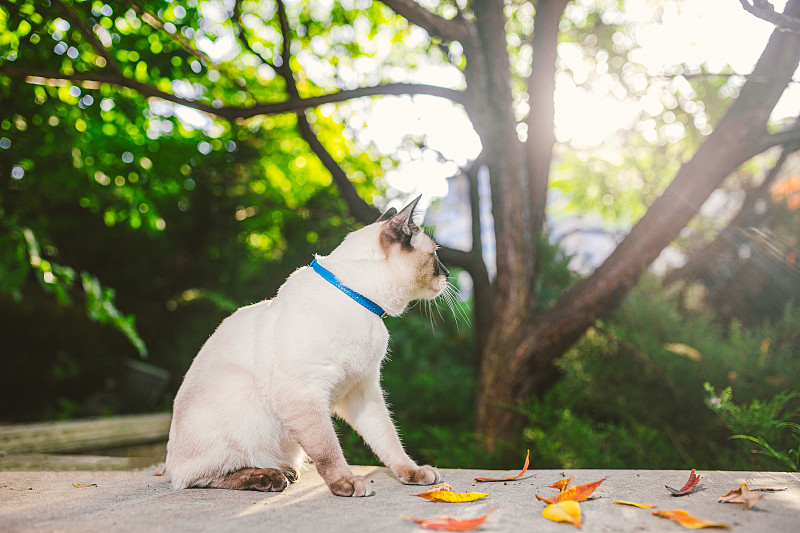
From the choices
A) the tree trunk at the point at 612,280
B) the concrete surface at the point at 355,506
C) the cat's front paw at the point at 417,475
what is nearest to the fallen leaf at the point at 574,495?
the concrete surface at the point at 355,506

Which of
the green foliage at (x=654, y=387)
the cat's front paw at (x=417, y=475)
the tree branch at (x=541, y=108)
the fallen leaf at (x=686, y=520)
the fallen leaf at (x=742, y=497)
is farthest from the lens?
the tree branch at (x=541, y=108)

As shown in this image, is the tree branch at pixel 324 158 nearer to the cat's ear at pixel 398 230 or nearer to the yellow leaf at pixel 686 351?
the cat's ear at pixel 398 230

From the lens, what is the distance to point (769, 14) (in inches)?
84.4

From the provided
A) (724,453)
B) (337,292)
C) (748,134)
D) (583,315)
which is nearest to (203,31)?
(337,292)

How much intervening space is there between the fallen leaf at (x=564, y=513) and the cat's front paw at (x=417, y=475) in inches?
27.5

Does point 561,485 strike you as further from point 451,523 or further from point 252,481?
point 252,481

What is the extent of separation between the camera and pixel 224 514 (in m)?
1.66

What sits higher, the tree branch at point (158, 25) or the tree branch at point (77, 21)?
the tree branch at point (158, 25)

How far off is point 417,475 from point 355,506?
49 centimetres

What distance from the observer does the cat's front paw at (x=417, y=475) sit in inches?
86.2

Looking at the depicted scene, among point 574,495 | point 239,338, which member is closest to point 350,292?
point 239,338

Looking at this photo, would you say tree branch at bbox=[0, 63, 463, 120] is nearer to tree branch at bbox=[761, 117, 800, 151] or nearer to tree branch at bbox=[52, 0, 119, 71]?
tree branch at bbox=[52, 0, 119, 71]

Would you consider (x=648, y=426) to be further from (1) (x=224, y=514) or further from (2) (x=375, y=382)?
(1) (x=224, y=514)

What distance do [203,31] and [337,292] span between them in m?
3.50
